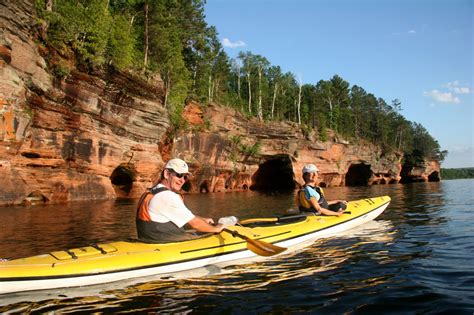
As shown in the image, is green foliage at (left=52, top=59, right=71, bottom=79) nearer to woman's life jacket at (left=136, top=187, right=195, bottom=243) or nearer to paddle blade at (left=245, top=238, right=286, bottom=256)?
woman's life jacket at (left=136, top=187, right=195, bottom=243)

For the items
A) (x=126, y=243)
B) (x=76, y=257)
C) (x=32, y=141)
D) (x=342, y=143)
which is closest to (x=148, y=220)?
(x=126, y=243)

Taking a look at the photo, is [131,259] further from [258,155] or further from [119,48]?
[258,155]

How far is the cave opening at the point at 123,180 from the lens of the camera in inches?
1000

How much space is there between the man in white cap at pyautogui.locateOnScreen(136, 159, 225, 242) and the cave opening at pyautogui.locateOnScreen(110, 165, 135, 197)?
2012 centimetres

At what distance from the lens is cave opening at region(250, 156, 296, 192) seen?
43194 mm

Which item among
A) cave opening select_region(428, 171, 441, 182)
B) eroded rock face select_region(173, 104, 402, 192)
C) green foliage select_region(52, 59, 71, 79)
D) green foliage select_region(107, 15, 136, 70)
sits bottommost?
cave opening select_region(428, 171, 441, 182)

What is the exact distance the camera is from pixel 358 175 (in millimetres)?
58531

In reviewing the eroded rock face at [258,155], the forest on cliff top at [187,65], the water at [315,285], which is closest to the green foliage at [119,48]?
the forest on cliff top at [187,65]

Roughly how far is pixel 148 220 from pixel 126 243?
1.81 feet

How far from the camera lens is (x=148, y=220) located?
222 inches

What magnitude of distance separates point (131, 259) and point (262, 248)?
2014 mm

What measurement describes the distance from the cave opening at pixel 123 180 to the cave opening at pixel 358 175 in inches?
1551

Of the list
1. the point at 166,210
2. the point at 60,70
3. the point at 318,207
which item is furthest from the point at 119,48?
the point at 166,210

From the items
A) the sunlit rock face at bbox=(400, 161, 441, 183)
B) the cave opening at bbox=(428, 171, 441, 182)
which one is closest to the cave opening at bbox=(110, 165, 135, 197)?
the sunlit rock face at bbox=(400, 161, 441, 183)
